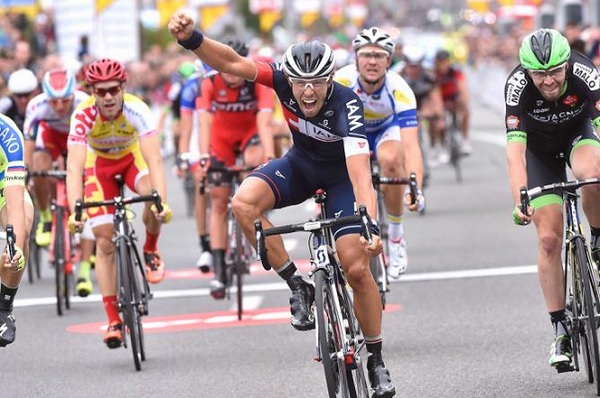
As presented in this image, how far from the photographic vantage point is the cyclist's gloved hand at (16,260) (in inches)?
357

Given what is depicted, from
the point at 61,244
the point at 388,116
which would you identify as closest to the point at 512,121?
the point at 388,116

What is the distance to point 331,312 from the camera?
8594mm

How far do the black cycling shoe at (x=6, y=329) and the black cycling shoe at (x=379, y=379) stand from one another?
2003mm

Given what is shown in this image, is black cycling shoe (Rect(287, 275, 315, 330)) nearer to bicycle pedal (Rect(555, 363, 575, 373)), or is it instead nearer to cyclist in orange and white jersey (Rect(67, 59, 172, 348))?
bicycle pedal (Rect(555, 363, 575, 373))

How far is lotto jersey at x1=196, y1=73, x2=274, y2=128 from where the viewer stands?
46.9 feet

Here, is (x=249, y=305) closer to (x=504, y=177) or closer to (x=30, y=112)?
(x=30, y=112)

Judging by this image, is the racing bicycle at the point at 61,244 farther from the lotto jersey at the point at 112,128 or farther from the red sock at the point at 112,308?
the red sock at the point at 112,308

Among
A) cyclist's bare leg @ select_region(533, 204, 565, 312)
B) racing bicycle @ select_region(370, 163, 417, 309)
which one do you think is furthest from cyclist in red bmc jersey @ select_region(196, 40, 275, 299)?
cyclist's bare leg @ select_region(533, 204, 565, 312)

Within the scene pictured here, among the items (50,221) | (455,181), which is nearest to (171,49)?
(455,181)

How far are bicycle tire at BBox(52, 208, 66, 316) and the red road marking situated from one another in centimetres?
65

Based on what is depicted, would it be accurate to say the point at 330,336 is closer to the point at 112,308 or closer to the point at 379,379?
the point at 379,379

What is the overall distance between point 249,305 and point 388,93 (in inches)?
93.7

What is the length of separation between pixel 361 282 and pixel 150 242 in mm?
3781

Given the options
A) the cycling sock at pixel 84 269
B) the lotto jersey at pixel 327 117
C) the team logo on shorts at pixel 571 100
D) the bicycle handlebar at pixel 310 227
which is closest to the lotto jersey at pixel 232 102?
the cycling sock at pixel 84 269
